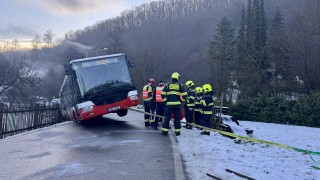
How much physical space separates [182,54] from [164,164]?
8273 cm

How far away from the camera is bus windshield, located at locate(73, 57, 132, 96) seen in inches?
543

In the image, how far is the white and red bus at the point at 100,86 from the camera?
13.6 m

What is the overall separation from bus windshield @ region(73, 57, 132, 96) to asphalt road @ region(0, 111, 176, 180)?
225cm

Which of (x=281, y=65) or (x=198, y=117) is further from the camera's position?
(x=281, y=65)

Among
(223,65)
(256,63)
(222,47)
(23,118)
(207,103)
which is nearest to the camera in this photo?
(207,103)

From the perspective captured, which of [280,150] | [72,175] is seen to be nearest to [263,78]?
[280,150]

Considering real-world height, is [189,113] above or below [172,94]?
below

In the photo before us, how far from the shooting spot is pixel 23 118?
53.9 ft

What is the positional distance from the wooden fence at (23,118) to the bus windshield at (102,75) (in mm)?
3873

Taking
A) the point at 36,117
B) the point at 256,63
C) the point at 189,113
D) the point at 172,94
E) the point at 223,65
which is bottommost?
the point at 36,117

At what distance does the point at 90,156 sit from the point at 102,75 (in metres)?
6.26

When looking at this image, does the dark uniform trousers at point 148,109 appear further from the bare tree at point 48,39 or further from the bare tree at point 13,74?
the bare tree at point 48,39

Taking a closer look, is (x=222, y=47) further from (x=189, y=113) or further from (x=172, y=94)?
(x=172, y=94)

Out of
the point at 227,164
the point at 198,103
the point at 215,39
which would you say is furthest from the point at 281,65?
the point at 227,164
